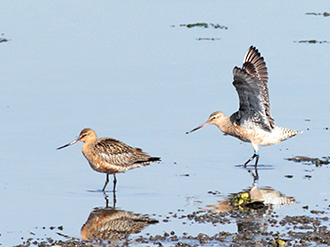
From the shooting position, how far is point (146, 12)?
21.4 m

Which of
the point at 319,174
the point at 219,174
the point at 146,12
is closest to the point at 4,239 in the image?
the point at 219,174

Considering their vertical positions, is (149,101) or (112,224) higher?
(149,101)

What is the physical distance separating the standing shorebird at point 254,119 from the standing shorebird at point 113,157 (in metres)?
1.91

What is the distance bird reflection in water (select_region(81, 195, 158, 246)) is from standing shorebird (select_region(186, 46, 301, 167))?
10.3 ft

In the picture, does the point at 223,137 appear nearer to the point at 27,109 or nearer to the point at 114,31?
the point at 27,109

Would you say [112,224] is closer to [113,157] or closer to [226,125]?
[113,157]

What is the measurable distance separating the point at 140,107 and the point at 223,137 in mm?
1629

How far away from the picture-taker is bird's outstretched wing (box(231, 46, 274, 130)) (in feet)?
38.3

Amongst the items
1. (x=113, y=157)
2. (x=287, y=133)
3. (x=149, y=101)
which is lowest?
(x=113, y=157)

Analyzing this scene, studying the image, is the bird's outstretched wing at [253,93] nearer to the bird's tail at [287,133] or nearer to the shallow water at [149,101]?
the bird's tail at [287,133]

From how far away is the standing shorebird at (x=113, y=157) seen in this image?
10.6m

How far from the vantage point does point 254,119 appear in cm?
1249

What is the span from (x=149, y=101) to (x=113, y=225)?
570cm

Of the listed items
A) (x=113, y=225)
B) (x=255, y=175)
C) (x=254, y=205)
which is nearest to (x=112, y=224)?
(x=113, y=225)
